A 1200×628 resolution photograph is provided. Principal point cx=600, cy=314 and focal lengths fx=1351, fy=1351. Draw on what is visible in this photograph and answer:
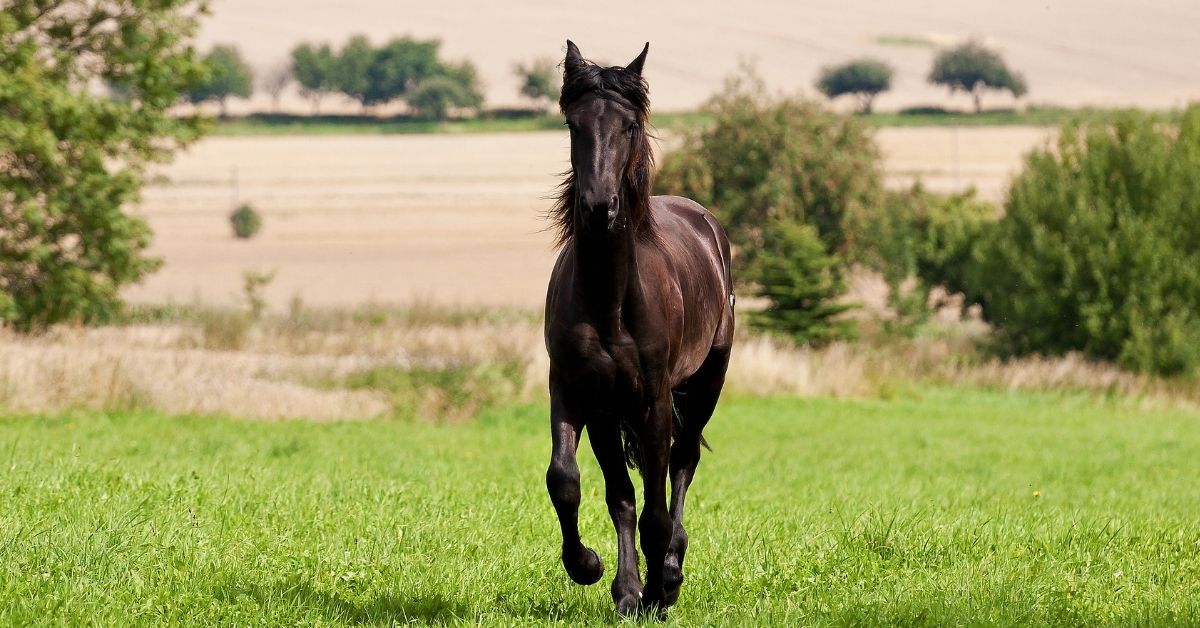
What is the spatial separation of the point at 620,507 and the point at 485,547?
1522 mm

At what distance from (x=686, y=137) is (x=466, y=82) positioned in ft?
234

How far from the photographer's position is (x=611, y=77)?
608 cm

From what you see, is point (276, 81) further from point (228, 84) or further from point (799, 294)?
point (799, 294)

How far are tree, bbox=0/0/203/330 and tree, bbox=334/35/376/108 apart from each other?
81.0 metres

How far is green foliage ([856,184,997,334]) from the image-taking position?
45031 mm

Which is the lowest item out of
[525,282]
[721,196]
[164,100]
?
[525,282]

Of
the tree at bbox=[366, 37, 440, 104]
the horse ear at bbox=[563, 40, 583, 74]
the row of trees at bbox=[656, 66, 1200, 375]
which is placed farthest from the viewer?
the tree at bbox=[366, 37, 440, 104]

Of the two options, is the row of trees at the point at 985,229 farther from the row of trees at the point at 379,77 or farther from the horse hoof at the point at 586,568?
the row of trees at the point at 379,77

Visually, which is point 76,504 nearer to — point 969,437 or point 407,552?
point 407,552

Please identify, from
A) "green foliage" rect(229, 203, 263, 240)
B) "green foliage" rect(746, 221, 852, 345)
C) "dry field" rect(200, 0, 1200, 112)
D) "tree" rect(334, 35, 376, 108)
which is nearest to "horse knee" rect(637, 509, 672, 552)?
"green foliage" rect(746, 221, 852, 345)

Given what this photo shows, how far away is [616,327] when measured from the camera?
248 inches

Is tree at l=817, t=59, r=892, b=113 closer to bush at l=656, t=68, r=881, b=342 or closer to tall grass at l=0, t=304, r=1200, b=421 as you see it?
bush at l=656, t=68, r=881, b=342

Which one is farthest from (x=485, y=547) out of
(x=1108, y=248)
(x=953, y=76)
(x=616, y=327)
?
(x=953, y=76)

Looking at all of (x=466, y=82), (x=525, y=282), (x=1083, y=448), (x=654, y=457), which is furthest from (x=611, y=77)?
(x=466, y=82)
